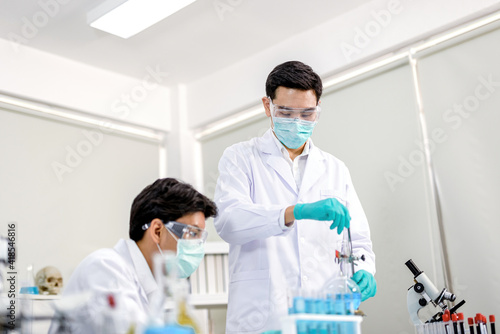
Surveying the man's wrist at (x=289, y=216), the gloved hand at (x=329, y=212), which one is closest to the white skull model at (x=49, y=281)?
the man's wrist at (x=289, y=216)

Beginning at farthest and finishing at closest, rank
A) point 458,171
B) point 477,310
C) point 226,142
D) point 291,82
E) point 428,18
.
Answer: point 226,142
point 428,18
point 458,171
point 477,310
point 291,82

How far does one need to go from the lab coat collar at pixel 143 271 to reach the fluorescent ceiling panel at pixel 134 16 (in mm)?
1847

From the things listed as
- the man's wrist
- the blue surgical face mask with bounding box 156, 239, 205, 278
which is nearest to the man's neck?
the man's wrist

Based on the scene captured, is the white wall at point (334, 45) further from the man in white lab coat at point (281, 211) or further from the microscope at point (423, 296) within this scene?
the microscope at point (423, 296)

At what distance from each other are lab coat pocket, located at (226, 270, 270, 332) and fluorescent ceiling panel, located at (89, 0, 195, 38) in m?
1.71

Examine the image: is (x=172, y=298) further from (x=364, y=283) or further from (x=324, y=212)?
(x=364, y=283)

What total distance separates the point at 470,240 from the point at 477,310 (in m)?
0.34

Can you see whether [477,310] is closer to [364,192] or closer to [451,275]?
[451,275]

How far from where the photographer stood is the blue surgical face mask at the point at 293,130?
2.25 m

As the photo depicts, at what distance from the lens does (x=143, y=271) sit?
1.70m

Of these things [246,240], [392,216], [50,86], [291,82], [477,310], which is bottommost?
[477,310]

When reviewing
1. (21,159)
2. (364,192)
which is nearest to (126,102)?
(21,159)

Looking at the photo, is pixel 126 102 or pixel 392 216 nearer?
pixel 392 216

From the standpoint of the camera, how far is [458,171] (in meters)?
2.99
